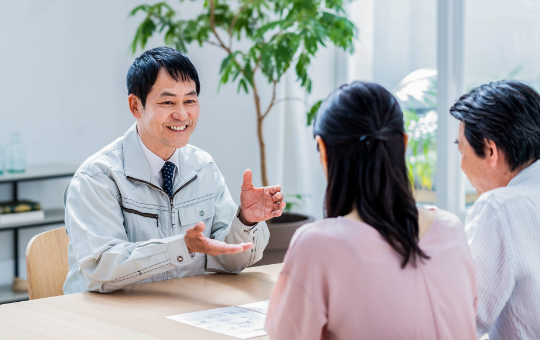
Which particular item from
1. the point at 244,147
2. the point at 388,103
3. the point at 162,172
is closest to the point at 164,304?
the point at 162,172

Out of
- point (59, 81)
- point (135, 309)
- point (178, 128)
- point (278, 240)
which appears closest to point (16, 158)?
point (59, 81)

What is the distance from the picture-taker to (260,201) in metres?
1.82

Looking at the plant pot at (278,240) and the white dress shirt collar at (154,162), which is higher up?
the white dress shirt collar at (154,162)

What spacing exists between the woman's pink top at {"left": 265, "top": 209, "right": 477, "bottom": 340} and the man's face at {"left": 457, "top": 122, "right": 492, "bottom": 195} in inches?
19.2

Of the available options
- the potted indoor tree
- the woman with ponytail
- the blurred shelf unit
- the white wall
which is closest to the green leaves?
the potted indoor tree

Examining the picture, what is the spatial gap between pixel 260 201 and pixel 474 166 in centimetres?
63

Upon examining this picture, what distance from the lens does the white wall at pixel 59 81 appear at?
146 inches

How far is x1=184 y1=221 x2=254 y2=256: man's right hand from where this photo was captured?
5.08ft

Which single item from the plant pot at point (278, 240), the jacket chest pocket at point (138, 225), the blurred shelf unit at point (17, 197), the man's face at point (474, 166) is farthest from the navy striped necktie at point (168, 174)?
the blurred shelf unit at point (17, 197)

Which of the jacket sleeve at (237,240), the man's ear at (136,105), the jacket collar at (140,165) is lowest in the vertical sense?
the jacket sleeve at (237,240)

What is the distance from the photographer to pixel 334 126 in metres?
1.05

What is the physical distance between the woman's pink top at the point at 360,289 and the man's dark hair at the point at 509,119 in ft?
1.51

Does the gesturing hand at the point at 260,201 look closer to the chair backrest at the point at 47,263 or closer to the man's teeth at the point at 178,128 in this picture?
the man's teeth at the point at 178,128

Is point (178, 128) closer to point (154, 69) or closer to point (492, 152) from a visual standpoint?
point (154, 69)
